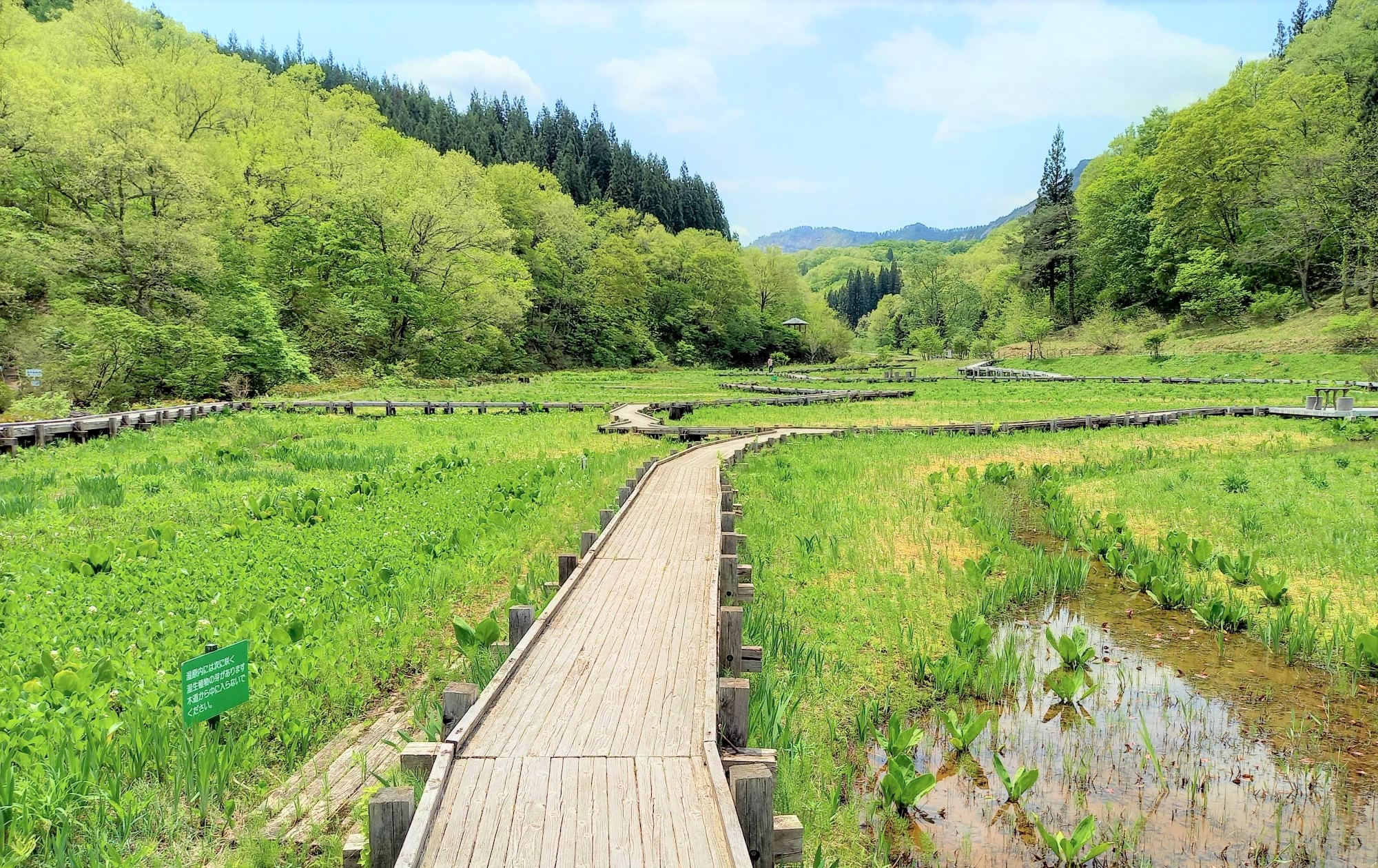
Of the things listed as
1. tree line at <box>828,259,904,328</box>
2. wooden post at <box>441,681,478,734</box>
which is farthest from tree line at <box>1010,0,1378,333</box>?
tree line at <box>828,259,904,328</box>

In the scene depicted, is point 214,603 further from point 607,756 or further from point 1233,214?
point 1233,214

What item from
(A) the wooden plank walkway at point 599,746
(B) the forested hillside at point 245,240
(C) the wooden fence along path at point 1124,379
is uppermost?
(B) the forested hillside at point 245,240

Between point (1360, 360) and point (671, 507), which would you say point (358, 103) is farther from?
point (1360, 360)

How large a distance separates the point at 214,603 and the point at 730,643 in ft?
17.5

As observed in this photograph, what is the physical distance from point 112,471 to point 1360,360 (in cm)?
5025

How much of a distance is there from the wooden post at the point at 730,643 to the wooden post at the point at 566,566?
2341 millimetres

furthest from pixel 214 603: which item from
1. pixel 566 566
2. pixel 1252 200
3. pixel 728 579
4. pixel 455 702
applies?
pixel 1252 200

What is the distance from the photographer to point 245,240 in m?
38.6

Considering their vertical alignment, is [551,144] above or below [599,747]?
above

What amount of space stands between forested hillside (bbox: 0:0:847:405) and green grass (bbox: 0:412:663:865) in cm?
1647

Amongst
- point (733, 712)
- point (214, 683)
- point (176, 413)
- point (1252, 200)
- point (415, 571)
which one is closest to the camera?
point (733, 712)

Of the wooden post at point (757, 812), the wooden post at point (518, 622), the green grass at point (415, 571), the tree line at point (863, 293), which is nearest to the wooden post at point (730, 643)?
the green grass at point (415, 571)

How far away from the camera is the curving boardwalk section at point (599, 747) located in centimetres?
331

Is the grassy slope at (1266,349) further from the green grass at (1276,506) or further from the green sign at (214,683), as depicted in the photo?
the green sign at (214,683)
